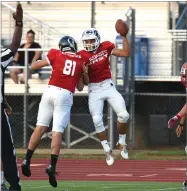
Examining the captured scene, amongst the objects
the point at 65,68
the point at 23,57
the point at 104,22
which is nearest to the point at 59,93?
the point at 65,68

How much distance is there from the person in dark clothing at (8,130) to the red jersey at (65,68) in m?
2.22

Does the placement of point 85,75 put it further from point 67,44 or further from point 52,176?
point 52,176

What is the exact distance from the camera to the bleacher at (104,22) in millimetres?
26938

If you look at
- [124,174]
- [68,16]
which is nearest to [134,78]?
[68,16]

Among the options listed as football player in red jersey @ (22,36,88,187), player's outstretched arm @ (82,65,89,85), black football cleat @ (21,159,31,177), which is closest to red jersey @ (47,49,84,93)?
football player in red jersey @ (22,36,88,187)

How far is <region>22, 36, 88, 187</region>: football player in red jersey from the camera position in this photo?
14.6 meters

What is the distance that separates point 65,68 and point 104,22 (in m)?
13.7

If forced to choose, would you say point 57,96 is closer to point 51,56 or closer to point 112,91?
point 51,56

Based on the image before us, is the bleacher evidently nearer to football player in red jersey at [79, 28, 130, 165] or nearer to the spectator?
the spectator

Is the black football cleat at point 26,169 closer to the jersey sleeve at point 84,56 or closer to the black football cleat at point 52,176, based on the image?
the black football cleat at point 52,176

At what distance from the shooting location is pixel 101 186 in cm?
1506

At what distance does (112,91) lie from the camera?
1599cm

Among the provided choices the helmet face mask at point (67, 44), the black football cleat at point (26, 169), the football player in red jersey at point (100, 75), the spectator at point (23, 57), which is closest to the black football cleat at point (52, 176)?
the black football cleat at point (26, 169)

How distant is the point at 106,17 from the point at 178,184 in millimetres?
13115
